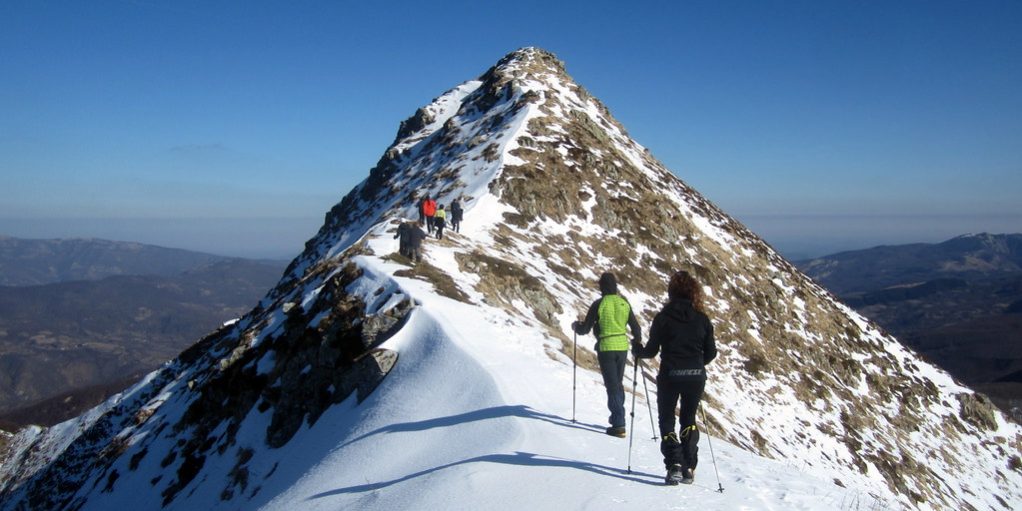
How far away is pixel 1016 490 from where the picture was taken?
32.4m

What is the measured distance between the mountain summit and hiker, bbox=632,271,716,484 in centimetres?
54

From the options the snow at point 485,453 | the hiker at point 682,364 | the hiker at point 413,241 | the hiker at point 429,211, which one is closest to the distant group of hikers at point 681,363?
the hiker at point 682,364

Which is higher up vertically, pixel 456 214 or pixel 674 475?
pixel 456 214

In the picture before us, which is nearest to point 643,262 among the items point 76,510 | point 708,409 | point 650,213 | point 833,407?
point 650,213

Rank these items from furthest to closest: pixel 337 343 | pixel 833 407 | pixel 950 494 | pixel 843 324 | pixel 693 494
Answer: pixel 843 324 → pixel 833 407 → pixel 950 494 → pixel 337 343 → pixel 693 494

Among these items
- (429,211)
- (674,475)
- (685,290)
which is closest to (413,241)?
(429,211)

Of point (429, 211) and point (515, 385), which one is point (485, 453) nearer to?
point (515, 385)

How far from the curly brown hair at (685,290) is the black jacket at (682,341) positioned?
84mm

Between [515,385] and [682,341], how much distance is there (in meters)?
4.64

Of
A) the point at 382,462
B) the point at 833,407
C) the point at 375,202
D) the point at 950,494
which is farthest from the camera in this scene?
the point at 375,202

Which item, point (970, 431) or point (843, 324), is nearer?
point (970, 431)

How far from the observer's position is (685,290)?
783cm

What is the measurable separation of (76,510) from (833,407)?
3849 cm

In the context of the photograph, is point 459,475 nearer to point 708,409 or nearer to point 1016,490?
point 708,409
